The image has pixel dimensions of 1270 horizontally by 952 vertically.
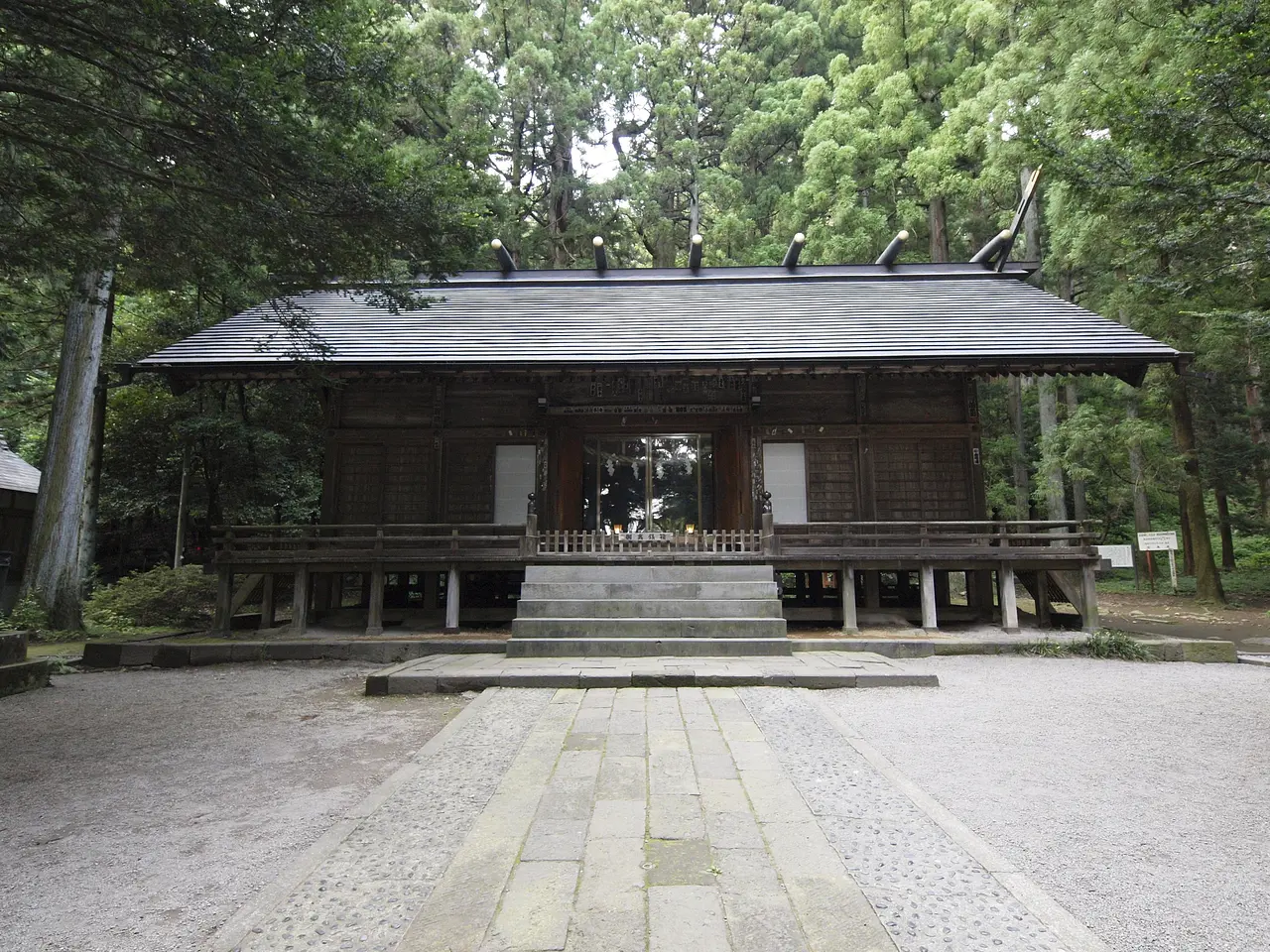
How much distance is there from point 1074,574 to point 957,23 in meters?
16.7

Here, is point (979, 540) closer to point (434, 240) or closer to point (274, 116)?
point (434, 240)

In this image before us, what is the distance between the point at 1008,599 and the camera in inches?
338

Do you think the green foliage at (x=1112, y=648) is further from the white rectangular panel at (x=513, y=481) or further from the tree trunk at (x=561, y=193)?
the tree trunk at (x=561, y=193)

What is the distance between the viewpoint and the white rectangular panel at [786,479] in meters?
10.2

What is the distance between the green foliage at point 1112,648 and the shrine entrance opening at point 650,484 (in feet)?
18.4

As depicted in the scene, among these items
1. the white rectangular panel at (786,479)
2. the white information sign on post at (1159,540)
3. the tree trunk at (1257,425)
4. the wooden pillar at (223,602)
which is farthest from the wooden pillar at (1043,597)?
the wooden pillar at (223,602)

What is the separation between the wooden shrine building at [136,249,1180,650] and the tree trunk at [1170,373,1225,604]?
176 inches

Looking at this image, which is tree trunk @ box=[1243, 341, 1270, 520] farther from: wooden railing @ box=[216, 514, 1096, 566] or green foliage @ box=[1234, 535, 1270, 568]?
wooden railing @ box=[216, 514, 1096, 566]

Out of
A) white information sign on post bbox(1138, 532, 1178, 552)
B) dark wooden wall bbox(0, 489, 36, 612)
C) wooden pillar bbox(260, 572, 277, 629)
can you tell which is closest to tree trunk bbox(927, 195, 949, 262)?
white information sign on post bbox(1138, 532, 1178, 552)

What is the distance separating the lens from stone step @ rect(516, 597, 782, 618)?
299 inches

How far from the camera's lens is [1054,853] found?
2.63m

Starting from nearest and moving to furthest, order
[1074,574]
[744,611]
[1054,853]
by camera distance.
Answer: [1054,853]
[744,611]
[1074,574]

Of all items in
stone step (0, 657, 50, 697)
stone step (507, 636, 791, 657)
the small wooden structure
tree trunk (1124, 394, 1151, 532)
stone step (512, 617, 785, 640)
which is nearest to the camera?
stone step (0, 657, 50, 697)

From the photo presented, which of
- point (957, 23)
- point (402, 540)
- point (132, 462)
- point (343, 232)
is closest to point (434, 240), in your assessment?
point (343, 232)
